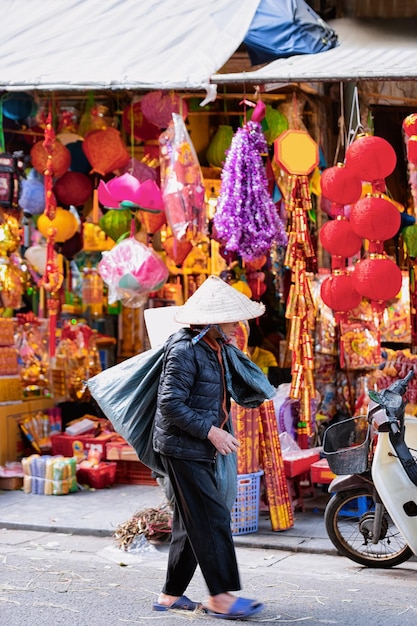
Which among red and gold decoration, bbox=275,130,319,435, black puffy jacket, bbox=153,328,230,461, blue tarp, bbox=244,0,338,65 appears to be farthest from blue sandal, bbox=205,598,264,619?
blue tarp, bbox=244,0,338,65

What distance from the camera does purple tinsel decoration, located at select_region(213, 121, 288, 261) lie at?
27.4ft

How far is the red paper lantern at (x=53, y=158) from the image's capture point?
987cm

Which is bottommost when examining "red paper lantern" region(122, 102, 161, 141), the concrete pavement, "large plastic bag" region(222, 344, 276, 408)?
the concrete pavement

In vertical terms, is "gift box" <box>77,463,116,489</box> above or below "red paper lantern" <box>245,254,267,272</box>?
below

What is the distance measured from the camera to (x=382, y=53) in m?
8.73

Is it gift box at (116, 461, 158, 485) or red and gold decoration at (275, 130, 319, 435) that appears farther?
gift box at (116, 461, 158, 485)

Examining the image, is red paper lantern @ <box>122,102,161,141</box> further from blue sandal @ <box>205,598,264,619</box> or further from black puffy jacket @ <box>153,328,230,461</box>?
blue sandal @ <box>205,598,264,619</box>

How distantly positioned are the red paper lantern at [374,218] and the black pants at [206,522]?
3.04 metres

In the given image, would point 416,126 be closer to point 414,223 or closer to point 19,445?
point 414,223

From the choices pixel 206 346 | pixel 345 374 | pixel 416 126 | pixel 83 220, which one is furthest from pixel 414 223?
pixel 206 346

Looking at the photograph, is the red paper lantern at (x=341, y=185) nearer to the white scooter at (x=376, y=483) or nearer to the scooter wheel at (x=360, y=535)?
the white scooter at (x=376, y=483)

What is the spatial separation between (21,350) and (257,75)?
467cm

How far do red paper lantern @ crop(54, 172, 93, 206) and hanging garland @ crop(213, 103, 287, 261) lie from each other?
2.25 metres

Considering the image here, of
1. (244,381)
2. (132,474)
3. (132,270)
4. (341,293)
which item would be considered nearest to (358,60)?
(341,293)
